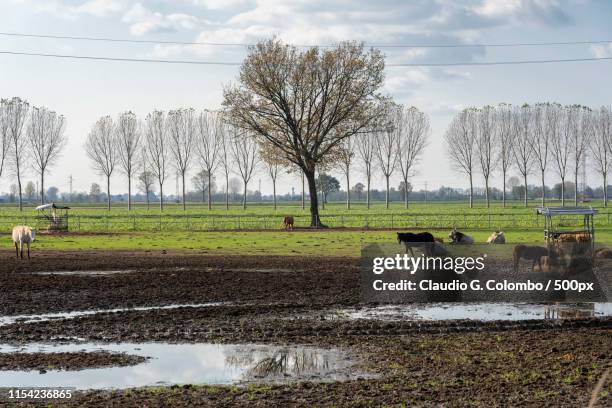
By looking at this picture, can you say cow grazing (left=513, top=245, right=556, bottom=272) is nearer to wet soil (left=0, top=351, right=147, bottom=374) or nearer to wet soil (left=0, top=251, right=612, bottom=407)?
wet soil (left=0, top=251, right=612, bottom=407)

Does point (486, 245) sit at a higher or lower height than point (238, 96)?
lower

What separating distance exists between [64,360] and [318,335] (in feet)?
15.6

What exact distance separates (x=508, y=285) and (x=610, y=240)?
18783mm

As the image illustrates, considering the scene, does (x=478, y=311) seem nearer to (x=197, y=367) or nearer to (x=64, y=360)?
(x=197, y=367)

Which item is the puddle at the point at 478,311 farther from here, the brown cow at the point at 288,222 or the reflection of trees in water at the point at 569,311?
the brown cow at the point at 288,222

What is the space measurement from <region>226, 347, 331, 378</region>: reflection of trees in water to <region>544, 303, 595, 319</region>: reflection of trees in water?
6.57 m

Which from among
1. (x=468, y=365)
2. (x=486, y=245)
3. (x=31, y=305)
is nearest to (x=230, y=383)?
(x=468, y=365)

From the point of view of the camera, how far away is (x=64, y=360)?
12633 mm

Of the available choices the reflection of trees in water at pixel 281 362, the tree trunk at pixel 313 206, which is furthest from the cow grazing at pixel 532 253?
the tree trunk at pixel 313 206

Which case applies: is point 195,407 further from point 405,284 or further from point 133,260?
point 133,260

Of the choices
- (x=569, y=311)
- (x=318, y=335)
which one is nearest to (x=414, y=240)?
(x=569, y=311)

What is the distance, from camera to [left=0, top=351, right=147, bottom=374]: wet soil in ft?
39.9

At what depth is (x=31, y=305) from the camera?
63.0ft

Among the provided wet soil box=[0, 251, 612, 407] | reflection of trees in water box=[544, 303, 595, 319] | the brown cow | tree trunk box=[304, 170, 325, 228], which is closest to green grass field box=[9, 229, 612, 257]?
the brown cow
